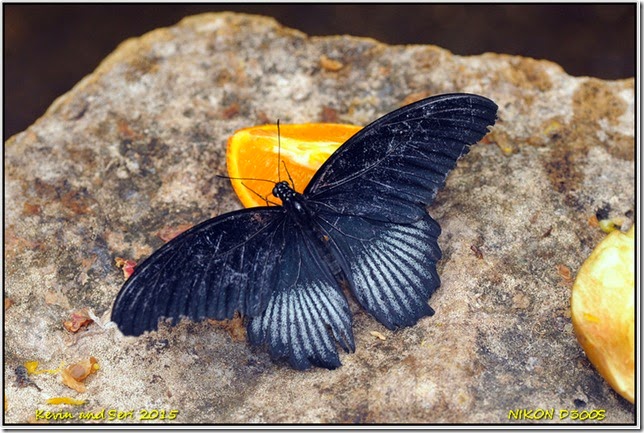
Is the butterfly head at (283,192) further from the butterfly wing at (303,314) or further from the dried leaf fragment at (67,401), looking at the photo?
the dried leaf fragment at (67,401)

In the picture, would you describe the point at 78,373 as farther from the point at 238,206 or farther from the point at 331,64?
the point at 331,64

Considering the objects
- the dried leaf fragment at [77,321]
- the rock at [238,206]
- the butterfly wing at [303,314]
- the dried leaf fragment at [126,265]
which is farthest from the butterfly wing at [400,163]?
the dried leaf fragment at [77,321]

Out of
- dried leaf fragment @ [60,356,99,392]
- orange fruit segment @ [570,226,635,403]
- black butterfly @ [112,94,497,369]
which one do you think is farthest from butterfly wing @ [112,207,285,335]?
orange fruit segment @ [570,226,635,403]

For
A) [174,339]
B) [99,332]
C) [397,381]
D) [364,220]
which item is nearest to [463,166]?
[364,220]

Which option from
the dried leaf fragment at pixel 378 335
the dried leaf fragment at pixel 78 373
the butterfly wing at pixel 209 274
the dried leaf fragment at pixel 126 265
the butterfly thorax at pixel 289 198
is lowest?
the dried leaf fragment at pixel 78 373

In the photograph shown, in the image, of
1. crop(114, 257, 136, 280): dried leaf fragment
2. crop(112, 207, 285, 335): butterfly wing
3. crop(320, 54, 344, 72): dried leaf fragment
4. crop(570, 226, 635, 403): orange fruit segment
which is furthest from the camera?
crop(320, 54, 344, 72): dried leaf fragment

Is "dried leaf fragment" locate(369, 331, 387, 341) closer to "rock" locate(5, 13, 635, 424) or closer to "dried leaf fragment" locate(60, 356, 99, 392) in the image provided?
"rock" locate(5, 13, 635, 424)
